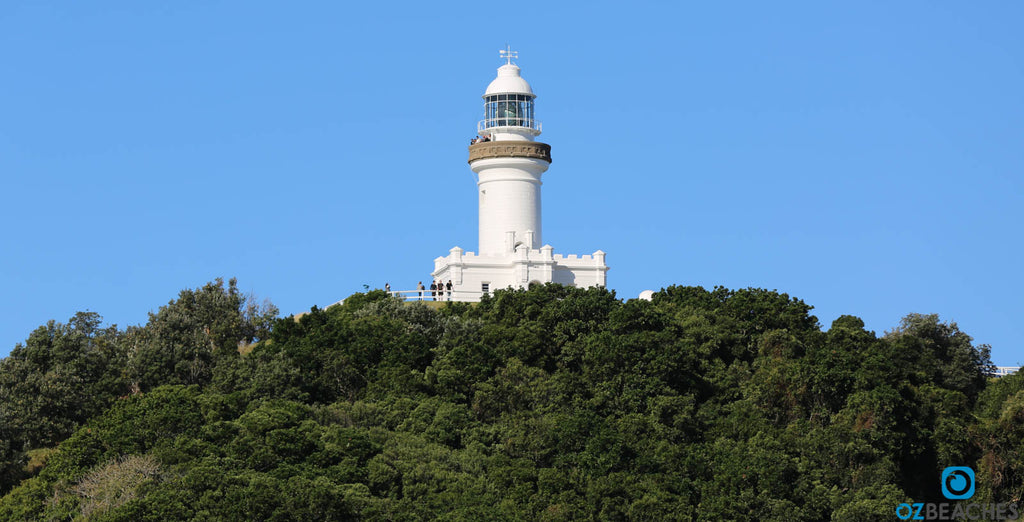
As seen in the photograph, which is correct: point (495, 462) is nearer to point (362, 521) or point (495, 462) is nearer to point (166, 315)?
point (362, 521)

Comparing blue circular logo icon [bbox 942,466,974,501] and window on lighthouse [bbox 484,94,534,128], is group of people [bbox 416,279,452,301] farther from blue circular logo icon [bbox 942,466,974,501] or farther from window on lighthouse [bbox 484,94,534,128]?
blue circular logo icon [bbox 942,466,974,501]

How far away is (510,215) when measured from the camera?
78.2m

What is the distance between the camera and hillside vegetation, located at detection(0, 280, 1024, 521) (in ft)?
175

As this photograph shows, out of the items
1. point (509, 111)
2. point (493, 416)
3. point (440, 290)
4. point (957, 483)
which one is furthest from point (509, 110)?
point (957, 483)

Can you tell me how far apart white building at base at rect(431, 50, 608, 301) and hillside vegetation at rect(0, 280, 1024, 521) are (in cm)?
820

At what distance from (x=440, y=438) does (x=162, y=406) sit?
9.02m

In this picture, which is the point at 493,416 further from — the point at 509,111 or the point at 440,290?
the point at 509,111

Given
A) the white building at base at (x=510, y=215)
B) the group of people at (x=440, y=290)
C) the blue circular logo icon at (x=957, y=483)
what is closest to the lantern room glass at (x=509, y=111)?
the white building at base at (x=510, y=215)

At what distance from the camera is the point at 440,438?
56688 mm

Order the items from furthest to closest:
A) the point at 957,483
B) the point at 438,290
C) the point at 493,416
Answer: the point at 438,290 → the point at 493,416 → the point at 957,483

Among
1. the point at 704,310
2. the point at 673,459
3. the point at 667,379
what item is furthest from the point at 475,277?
the point at 673,459

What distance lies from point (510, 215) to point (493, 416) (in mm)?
20124

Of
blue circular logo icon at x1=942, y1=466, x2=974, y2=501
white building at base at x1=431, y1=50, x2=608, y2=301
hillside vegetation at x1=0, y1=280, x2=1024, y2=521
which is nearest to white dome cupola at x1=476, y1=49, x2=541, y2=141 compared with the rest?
white building at base at x1=431, y1=50, x2=608, y2=301

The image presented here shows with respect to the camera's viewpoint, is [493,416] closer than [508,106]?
Yes
